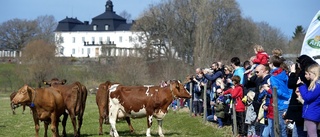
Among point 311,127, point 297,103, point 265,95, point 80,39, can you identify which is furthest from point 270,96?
point 80,39

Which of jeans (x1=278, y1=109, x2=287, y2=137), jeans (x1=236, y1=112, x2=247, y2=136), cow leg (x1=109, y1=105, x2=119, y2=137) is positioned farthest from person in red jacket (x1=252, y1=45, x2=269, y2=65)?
cow leg (x1=109, y1=105, x2=119, y2=137)

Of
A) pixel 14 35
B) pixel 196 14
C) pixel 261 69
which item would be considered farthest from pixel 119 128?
pixel 14 35

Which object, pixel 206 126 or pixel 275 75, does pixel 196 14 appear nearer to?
pixel 206 126

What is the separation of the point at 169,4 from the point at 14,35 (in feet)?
215

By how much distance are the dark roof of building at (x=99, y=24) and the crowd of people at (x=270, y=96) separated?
140 meters

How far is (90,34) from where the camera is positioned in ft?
527

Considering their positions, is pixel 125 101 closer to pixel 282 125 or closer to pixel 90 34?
pixel 282 125

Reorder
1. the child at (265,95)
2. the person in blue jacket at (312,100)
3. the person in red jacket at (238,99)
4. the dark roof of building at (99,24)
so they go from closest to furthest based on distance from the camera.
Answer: the person in blue jacket at (312,100)
the child at (265,95)
the person in red jacket at (238,99)
the dark roof of building at (99,24)

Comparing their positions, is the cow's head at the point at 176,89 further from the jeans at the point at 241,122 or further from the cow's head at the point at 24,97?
the cow's head at the point at 24,97

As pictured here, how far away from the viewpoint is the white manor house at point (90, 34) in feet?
510

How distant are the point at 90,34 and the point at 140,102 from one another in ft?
475

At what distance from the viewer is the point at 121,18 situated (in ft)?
539

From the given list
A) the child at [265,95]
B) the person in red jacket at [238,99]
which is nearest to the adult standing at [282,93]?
the child at [265,95]

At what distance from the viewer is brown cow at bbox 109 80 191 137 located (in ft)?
57.7
